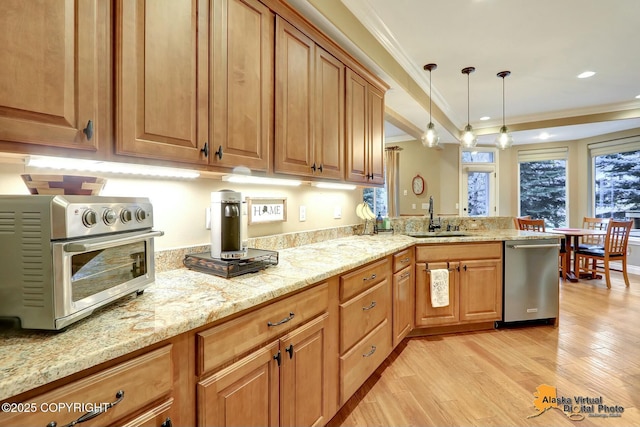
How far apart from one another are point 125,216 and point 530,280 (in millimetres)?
3390

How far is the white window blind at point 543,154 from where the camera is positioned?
659 centimetres

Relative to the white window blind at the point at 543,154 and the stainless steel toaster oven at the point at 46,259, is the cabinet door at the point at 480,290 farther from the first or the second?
the white window blind at the point at 543,154

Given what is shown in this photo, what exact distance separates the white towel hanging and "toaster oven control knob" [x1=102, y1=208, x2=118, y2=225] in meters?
2.47

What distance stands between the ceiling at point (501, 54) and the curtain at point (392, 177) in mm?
1645

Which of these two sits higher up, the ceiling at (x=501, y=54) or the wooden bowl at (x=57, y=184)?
the ceiling at (x=501, y=54)

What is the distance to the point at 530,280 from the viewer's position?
2.99 m

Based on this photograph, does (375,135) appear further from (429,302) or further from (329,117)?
(429,302)

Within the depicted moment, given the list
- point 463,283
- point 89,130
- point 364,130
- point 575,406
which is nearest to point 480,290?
point 463,283

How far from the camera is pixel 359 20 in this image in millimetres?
2357

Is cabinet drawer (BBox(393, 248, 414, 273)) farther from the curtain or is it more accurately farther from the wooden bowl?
the curtain

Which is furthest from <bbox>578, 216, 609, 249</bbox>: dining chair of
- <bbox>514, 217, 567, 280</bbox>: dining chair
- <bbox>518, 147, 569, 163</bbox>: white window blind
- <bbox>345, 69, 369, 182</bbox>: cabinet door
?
<bbox>345, 69, 369, 182</bbox>: cabinet door

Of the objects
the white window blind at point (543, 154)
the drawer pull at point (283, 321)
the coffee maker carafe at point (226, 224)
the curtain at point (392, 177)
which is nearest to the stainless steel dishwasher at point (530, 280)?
the drawer pull at point (283, 321)

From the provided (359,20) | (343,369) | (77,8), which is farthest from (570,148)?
(77,8)

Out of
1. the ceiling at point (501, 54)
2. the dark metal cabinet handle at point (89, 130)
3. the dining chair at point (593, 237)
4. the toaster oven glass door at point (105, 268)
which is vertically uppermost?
the ceiling at point (501, 54)
